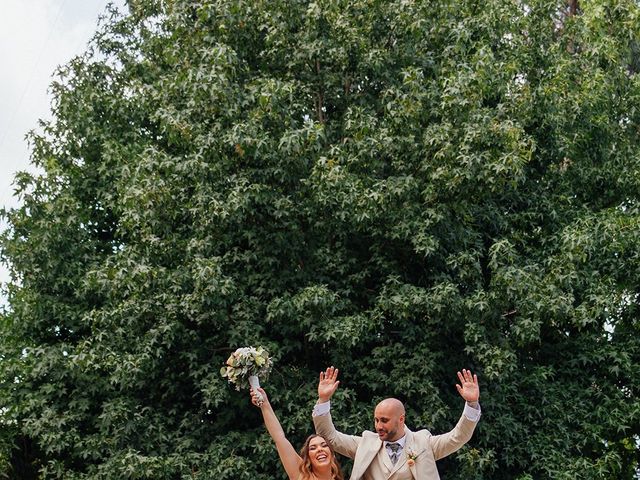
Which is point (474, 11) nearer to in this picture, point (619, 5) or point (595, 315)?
point (619, 5)

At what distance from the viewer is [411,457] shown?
19.0 feet

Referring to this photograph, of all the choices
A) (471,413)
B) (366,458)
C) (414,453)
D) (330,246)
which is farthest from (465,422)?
(330,246)

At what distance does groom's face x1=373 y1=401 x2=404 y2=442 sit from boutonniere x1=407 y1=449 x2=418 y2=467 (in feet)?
0.42

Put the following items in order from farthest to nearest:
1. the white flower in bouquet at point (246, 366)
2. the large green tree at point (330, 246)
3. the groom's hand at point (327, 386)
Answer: the large green tree at point (330, 246), the white flower in bouquet at point (246, 366), the groom's hand at point (327, 386)

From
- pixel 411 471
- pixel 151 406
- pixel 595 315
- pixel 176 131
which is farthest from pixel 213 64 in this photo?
Answer: pixel 411 471

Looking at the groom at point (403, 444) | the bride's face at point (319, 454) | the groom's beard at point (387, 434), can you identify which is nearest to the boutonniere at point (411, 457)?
the groom at point (403, 444)

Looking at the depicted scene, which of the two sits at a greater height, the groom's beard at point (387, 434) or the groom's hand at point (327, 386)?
the groom's hand at point (327, 386)

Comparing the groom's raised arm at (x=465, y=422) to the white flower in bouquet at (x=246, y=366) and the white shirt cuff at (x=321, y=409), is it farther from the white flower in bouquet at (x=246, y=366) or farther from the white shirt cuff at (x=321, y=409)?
the white flower in bouquet at (x=246, y=366)

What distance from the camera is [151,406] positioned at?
500 inches

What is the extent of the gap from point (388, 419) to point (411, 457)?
0.87 ft

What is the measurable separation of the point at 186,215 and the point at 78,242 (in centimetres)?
219

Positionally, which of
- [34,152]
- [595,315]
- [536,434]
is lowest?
[536,434]

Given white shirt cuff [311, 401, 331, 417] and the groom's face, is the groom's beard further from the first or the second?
white shirt cuff [311, 401, 331, 417]

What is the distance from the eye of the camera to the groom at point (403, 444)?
5.71m
